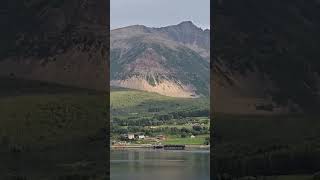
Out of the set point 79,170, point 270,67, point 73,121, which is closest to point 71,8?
point 73,121

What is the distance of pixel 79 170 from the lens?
43.1 ft

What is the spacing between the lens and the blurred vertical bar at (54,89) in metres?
13.0

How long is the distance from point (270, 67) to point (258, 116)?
3.92 feet

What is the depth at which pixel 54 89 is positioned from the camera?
13289 millimetres

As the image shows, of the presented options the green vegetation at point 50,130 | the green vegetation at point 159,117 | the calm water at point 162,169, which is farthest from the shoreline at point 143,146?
the green vegetation at point 50,130

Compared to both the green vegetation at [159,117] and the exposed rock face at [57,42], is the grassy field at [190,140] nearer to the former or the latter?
the green vegetation at [159,117]

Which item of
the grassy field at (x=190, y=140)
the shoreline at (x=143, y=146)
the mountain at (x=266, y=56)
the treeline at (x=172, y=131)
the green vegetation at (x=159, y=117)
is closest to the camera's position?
the mountain at (x=266, y=56)

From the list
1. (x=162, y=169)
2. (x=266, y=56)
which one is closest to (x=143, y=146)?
(x=162, y=169)

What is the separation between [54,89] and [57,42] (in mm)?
1106

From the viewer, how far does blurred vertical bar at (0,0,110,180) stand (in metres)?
13.0

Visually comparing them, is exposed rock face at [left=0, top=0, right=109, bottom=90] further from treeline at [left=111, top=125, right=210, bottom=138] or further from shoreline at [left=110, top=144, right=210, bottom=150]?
treeline at [left=111, top=125, right=210, bottom=138]

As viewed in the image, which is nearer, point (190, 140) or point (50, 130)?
point (50, 130)

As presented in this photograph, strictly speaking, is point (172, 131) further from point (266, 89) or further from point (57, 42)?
point (57, 42)

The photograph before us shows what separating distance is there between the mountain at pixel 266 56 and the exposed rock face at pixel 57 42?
2780 mm
